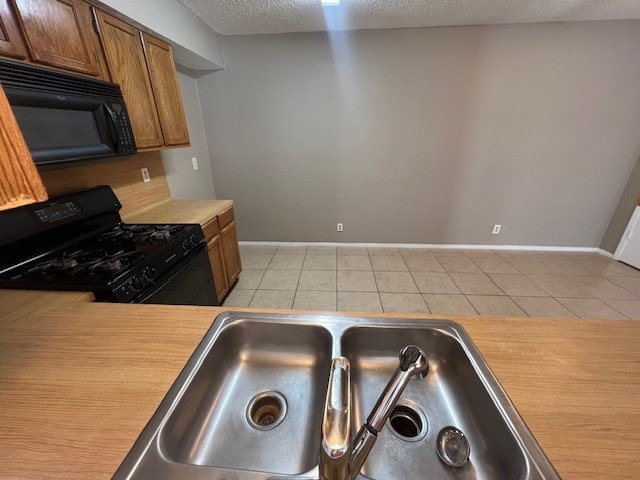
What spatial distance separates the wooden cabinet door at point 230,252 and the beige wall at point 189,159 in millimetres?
747

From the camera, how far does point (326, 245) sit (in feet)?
11.5

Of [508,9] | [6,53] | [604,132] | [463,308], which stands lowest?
[463,308]

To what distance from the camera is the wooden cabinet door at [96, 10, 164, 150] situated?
146 cm

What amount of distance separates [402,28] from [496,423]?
3227 millimetres

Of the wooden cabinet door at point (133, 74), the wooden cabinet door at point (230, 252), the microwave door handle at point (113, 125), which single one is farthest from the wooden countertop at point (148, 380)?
the wooden cabinet door at point (230, 252)

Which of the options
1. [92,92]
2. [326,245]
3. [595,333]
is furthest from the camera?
[326,245]

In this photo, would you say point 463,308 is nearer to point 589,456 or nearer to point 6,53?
point 589,456

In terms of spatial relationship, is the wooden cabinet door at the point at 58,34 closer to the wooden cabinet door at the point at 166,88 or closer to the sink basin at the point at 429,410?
the wooden cabinet door at the point at 166,88

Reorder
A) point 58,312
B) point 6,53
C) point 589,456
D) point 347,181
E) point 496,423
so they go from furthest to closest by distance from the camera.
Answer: point 347,181
point 6,53
point 58,312
point 496,423
point 589,456

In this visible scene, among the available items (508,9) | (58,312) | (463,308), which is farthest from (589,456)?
(508,9)

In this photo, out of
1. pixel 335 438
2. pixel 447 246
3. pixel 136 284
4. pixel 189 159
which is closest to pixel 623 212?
pixel 447 246

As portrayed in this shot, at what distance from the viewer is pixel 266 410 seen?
74cm

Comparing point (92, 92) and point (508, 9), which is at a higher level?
point (508, 9)

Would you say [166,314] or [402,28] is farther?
[402,28]
